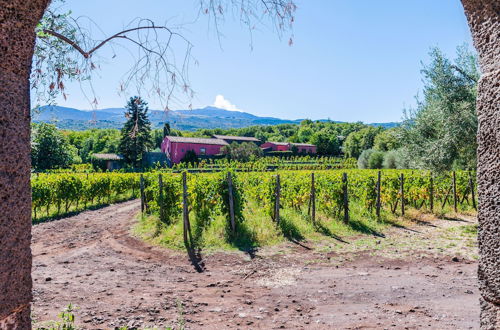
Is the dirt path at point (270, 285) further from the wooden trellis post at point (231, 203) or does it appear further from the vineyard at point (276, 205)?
the wooden trellis post at point (231, 203)

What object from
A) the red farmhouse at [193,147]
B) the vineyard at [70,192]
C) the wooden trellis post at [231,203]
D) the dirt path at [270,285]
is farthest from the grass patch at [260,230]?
the red farmhouse at [193,147]

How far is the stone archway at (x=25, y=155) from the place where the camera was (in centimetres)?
121

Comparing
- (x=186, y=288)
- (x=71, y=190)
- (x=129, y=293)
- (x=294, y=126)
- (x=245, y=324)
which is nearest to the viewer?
(x=245, y=324)

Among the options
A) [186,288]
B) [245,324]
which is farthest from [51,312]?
[245,324]

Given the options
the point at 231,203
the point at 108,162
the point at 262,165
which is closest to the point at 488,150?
the point at 231,203

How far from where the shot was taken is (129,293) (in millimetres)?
6062

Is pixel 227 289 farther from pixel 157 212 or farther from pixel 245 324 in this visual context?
pixel 157 212

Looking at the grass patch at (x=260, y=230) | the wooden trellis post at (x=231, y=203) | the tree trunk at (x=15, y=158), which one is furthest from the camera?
the wooden trellis post at (x=231, y=203)

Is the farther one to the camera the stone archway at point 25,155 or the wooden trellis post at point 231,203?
the wooden trellis post at point 231,203

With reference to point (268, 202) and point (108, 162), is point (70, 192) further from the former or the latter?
point (108, 162)

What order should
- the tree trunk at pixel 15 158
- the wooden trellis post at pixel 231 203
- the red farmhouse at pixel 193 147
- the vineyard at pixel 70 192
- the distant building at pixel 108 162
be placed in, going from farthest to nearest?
the red farmhouse at pixel 193 147, the distant building at pixel 108 162, the vineyard at pixel 70 192, the wooden trellis post at pixel 231 203, the tree trunk at pixel 15 158

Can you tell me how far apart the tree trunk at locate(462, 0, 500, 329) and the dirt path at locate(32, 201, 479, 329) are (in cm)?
356

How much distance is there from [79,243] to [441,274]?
954 centimetres

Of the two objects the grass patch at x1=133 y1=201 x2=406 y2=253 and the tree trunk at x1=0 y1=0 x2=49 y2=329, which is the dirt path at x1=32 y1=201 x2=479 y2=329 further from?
the tree trunk at x1=0 y1=0 x2=49 y2=329
